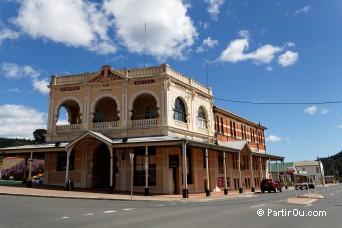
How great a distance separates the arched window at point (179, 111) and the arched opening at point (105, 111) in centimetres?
606

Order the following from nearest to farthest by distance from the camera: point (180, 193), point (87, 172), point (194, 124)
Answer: point (180, 193) → point (87, 172) → point (194, 124)

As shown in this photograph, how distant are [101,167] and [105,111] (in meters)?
5.62

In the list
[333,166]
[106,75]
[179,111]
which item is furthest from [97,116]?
[333,166]

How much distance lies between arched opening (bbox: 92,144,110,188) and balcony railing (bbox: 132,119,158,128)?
3.61 meters

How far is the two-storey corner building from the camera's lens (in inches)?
1061

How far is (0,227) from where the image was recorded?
908 centimetres

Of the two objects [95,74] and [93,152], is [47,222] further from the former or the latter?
[95,74]

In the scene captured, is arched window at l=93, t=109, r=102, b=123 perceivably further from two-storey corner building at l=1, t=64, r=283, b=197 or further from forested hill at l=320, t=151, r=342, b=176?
forested hill at l=320, t=151, r=342, b=176

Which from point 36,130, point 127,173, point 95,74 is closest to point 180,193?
point 127,173

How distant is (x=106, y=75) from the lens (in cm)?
2997

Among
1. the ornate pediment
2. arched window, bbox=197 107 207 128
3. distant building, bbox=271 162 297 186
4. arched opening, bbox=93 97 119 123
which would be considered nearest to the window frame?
arched window, bbox=197 107 207 128

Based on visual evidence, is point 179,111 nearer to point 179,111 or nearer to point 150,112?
point 179,111

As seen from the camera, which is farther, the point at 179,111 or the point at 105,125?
the point at 179,111

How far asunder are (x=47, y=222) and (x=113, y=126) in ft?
62.5
